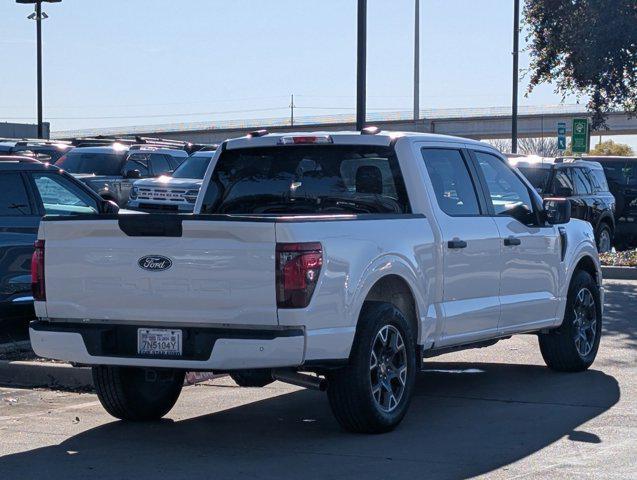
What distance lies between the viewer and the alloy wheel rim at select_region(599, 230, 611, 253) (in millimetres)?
25172

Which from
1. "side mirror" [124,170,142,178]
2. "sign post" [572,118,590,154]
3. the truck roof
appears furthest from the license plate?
"sign post" [572,118,590,154]

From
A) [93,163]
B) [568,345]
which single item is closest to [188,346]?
[568,345]

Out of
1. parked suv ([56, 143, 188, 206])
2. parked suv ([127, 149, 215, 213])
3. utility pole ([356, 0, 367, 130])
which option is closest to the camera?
utility pole ([356, 0, 367, 130])

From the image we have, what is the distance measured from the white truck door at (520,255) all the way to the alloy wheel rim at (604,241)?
1473 centimetres

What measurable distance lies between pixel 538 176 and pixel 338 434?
597 inches

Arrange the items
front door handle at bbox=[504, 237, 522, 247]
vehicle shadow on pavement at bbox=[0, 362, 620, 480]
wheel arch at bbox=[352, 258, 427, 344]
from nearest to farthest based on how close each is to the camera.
Result: vehicle shadow on pavement at bbox=[0, 362, 620, 480], wheel arch at bbox=[352, 258, 427, 344], front door handle at bbox=[504, 237, 522, 247]

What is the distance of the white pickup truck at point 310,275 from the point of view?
7578 millimetres

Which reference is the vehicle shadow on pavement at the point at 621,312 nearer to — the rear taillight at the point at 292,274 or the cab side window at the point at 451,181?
the cab side window at the point at 451,181

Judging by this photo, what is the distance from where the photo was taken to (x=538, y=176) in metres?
22.8

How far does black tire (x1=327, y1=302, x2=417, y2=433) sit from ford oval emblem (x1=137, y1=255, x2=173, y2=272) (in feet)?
4.07

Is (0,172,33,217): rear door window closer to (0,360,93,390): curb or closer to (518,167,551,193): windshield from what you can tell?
(0,360,93,390): curb

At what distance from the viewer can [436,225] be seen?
910 cm

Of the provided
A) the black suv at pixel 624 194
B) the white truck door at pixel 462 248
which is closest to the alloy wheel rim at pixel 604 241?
the black suv at pixel 624 194

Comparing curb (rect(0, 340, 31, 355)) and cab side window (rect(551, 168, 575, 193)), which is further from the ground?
cab side window (rect(551, 168, 575, 193))
